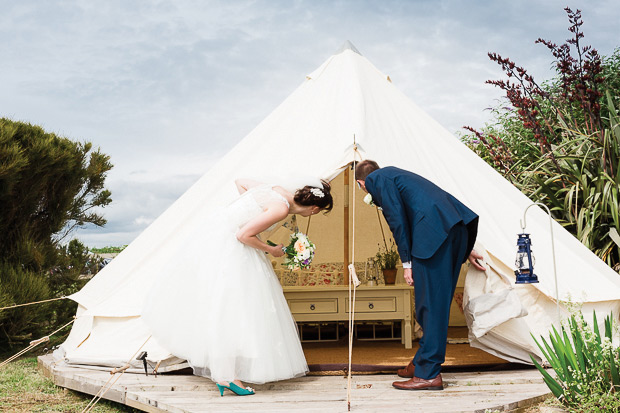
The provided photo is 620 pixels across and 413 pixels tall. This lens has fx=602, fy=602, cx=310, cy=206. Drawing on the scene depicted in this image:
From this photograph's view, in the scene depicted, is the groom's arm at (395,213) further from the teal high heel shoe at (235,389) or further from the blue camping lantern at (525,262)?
the teal high heel shoe at (235,389)

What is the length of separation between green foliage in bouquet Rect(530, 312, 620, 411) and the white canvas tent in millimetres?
883

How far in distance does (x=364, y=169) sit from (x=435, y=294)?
0.87 m

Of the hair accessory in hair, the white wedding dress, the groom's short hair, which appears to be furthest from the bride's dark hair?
the groom's short hair

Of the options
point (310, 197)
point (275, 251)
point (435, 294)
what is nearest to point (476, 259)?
point (435, 294)

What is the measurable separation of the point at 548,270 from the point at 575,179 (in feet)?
6.96

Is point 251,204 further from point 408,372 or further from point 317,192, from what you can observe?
point 408,372

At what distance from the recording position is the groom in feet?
10.8

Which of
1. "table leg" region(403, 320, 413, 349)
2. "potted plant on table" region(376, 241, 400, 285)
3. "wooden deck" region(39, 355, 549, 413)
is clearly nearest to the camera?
"wooden deck" region(39, 355, 549, 413)

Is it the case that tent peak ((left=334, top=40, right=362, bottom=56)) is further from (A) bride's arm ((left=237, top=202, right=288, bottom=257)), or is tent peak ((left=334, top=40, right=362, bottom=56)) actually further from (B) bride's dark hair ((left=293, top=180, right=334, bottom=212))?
(A) bride's arm ((left=237, top=202, right=288, bottom=257))

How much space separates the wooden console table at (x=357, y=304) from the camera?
16.1 ft

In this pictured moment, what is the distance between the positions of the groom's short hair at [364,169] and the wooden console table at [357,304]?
4.82 feet

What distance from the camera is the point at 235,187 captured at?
4.38 m

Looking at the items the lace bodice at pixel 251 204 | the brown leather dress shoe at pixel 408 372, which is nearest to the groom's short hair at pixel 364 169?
the lace bodice at pixel 251 204

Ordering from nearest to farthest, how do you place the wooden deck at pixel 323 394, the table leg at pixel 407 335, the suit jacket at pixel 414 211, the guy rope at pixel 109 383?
the wooden deck at pixel 323 394 < the suit jacket at pixel 414 211 < the guy rope at pixel 109 383 < the table leg at pixel 407 335
